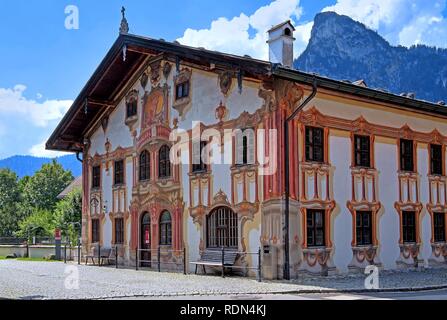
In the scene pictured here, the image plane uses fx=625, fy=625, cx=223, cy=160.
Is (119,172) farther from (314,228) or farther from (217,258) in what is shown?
(314,228)

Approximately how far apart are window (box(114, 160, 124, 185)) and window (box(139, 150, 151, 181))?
5.31 feet

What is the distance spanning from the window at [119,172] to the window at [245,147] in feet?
26.4

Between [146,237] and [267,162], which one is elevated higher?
[267,162]

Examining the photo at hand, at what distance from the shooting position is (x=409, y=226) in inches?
896


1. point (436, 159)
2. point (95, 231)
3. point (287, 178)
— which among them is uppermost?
point (436, 159)

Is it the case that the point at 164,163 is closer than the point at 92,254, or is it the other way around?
the point at 164,163

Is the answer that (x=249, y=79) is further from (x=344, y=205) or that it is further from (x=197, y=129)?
(x=344, y=205)

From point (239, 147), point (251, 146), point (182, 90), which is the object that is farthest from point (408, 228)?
point (182, 90)

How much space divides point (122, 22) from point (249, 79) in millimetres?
6854

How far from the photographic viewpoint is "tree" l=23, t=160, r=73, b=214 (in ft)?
245

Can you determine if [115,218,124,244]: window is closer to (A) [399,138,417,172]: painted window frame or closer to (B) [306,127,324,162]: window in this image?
(B) [306,127,324,162]: window

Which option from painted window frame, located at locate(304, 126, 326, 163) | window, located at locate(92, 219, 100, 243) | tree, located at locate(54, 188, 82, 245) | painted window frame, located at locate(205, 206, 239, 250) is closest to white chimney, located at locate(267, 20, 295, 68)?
painted window frame, located at locate(304, 126, 326, 163)

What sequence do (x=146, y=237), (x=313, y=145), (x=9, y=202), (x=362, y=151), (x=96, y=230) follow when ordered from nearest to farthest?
(x=313, y=145) < (x=362, y=151) < (x=146, y=237) < (x=96, y=230) < (x=9, y=202)

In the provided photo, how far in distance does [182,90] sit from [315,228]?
7.43m
